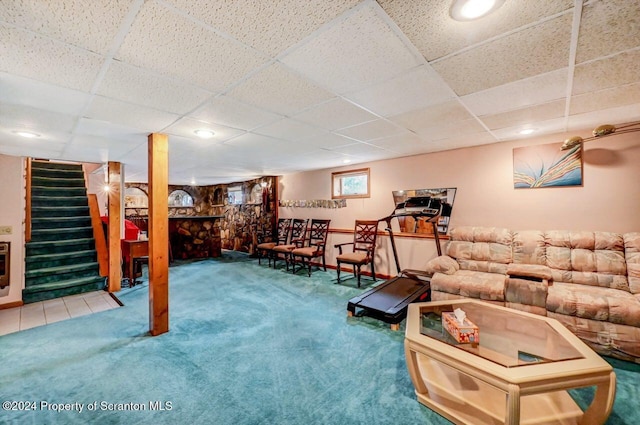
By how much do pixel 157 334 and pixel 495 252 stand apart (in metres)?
4.13

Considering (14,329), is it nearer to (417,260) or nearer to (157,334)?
(157,334)

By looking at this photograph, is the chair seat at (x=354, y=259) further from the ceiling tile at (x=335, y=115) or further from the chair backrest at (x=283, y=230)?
the ceiling tile at (x=335, y=115)

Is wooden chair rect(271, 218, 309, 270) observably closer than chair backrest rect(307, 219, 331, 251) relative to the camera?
No

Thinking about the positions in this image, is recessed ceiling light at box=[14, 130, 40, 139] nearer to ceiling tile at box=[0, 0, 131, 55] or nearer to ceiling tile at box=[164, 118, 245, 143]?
ceiling tile at box=[164, 118, 245, 143]

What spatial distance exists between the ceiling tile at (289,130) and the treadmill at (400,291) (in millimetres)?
1920

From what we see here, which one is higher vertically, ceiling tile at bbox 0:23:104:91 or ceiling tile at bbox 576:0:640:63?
ceiling tile at bbox 576:0:640:63

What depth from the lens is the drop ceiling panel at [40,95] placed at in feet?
5.68

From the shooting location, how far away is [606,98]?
7.29ft

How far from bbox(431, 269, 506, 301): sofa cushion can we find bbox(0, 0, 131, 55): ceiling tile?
139 inches

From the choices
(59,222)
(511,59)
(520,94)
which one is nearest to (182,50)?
(511,59)

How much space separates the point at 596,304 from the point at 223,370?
127 inches

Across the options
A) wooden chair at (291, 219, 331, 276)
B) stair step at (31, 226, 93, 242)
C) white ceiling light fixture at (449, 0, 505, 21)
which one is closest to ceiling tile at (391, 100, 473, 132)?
white ceiling light fixture at (449, 0, 505, 21)

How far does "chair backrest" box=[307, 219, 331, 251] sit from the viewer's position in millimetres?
5688

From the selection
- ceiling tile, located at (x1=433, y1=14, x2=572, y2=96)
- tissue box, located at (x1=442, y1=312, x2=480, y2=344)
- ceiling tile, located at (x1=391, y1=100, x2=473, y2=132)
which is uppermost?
ceiling tile, located at (x1=391, y1=100, x2=473, y2=132)
